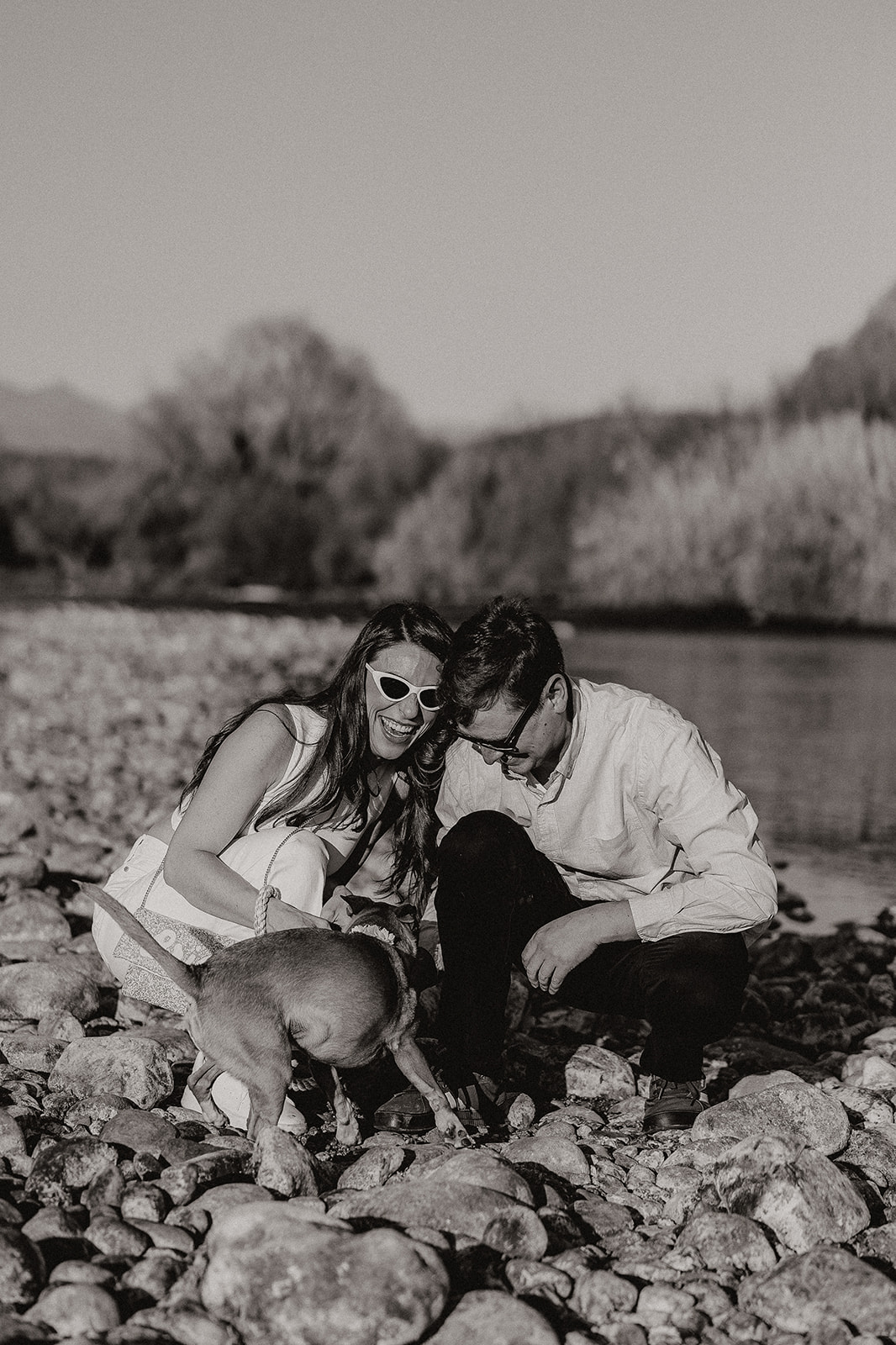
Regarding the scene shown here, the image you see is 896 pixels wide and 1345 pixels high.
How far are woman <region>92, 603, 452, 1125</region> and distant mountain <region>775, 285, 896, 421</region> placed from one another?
26.7 metres

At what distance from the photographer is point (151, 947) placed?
8.59 ft

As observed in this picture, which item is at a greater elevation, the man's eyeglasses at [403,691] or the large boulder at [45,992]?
the man's eyeglasses at [403,691]

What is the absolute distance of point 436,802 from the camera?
339 centimetres

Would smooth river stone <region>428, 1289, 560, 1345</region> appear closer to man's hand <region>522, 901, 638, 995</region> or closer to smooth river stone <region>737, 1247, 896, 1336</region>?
smooth river stone <region>737, 1247, 896, 1336</region>

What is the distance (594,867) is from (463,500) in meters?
32.6

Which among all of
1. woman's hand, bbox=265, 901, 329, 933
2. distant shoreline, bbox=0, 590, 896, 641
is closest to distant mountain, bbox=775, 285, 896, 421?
distant shoreline, bbox=0, 590, 896, 641

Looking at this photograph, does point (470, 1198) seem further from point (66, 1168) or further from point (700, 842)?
point (700, 842)

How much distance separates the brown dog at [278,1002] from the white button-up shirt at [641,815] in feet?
2.06

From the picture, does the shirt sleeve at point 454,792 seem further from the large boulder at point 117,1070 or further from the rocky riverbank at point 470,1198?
the large boulder at point 117,1070

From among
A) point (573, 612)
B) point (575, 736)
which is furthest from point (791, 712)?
point (573, 612)

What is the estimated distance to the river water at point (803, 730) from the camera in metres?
6.54

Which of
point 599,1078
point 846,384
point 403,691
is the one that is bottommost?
point 599,1078

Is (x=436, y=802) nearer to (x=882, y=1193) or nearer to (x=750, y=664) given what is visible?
(x=882, y=1193)

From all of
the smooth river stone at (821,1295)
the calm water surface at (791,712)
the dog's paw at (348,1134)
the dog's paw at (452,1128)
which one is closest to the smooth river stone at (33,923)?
the dog's paw at (348,1134)
